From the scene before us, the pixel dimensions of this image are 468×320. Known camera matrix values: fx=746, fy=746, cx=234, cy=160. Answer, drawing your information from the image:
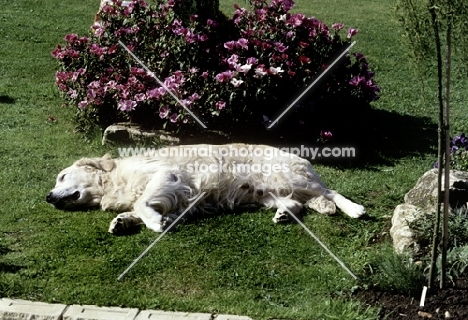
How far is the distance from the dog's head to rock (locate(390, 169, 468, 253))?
2.94 m

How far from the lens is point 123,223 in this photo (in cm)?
684

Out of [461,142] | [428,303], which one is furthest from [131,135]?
[428,303]

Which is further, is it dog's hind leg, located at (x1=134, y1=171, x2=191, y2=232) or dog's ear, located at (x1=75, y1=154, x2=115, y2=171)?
dog's ear, located at (x1=75, y1=154, x2=115, y2=171)

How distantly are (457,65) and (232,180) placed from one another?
7.26 metres

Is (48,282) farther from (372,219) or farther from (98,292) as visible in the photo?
(372,219)

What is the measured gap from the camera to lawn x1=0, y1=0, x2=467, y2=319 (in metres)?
5.63

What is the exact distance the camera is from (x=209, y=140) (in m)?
8.90

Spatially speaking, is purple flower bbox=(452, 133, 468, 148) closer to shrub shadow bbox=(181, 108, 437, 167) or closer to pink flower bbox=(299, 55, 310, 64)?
shrub shadow bbox=(181, 108, 437, 167)

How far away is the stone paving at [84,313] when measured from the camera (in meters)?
5.30

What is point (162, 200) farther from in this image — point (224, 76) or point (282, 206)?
point (224, 76)

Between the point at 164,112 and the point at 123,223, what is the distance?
2.36 meters

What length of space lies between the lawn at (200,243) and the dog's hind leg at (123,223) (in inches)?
3.5

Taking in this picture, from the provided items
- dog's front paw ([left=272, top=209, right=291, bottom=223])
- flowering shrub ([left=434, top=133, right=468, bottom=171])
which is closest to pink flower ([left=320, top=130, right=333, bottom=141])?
flowering shrub ([left=434, top=133, right=468, bottom=171])

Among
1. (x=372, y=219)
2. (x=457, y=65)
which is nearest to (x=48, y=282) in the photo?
(x=372, y=219)
